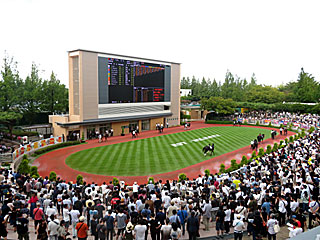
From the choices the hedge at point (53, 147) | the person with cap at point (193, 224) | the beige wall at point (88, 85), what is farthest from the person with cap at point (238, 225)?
the beige wall at point (88, 85)

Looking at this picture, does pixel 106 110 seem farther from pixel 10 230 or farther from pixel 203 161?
pixel 10 230

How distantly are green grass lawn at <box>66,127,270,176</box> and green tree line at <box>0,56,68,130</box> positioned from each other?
45.3 feet

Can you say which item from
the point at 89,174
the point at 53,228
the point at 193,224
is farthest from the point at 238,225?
the point at 89,174

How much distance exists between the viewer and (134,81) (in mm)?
39531

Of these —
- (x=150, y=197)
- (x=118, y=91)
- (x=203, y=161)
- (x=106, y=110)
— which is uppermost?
(x=118, y=91)

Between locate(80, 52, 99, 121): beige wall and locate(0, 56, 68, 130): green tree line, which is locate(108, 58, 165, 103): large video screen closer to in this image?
locate(80, 52, 99, 121): beige wall

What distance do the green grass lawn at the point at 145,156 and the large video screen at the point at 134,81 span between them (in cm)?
825

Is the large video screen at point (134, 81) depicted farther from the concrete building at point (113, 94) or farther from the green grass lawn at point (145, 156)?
the green grass lawn at point (145, 156)

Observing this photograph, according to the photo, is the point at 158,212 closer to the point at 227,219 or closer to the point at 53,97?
the point at 227,219

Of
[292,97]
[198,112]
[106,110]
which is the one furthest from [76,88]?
[292,97]

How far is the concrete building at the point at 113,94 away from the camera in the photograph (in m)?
33.5

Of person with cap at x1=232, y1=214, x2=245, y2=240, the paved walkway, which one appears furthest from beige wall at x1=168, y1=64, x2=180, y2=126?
person with cap at x1=232, y1=214, x2=245, y2=240

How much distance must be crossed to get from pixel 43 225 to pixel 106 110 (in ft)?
96.1

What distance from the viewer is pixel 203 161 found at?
2422cm
